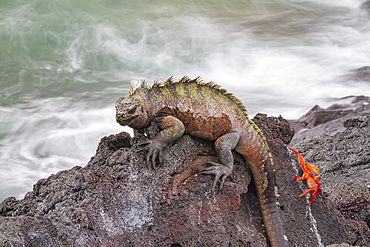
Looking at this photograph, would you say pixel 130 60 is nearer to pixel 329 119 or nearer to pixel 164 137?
pixel 329 119

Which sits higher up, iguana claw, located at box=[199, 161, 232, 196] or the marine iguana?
the marine iguana

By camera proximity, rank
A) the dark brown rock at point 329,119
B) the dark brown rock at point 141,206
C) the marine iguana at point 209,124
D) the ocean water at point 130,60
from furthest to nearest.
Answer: the ocean water at point 130,60, the dark brown rock at point 329,119, the marine iguana at point 209,124, the dark brown rock at point 141,206

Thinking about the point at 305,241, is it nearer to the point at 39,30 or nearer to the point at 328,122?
the point at 328,122

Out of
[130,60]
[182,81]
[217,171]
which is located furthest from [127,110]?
[130,60]

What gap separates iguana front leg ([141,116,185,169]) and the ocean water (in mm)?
5634

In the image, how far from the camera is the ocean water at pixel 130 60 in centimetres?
930

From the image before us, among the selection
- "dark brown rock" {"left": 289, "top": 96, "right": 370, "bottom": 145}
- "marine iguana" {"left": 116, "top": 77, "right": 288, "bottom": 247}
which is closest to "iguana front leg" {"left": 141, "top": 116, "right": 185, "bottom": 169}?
"marine iguana" {"left": 116, "top": 77, "right": 288, "bottom": 247}

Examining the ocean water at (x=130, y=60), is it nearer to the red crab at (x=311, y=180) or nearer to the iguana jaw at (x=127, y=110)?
the iguana jaw at (x=127, y=110)

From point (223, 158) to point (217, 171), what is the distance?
0.49 feet

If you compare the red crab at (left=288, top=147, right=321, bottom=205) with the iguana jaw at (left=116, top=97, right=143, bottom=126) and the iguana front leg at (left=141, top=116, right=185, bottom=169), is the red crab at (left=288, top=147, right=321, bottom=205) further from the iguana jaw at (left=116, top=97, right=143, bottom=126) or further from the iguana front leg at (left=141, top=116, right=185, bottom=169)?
the iguana jaw at (left=116, top=97, right=143, bottom=126)

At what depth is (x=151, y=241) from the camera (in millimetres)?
3100

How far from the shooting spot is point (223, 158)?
3574 millimetres

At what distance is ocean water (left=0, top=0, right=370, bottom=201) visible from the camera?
30.5ft

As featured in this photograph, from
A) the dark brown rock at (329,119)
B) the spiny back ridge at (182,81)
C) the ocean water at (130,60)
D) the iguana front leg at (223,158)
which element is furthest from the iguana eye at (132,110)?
the ocean water at (130,60)
